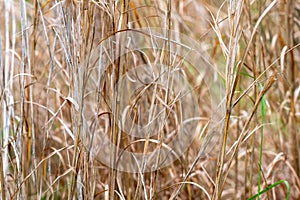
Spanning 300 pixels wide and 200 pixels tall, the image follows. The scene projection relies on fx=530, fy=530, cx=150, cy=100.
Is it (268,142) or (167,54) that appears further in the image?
(268,142)

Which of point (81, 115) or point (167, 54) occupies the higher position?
point (167, 54)

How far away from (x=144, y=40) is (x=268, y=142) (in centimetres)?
59

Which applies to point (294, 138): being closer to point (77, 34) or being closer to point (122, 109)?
point (122, 109)

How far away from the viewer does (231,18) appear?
2.63 feet

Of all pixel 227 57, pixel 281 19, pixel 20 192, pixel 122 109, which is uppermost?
pixel 281 19

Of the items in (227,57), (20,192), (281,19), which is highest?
(281,19)

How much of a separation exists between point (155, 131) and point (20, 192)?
37cm

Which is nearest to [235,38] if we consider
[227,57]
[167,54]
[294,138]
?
[227,57]

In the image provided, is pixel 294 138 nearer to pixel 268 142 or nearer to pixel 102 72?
pixel 268 142

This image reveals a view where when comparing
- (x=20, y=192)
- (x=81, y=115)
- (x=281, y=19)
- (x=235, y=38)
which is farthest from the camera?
(x=281, y=19)

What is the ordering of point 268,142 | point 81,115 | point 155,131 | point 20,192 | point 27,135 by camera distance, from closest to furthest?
point 81,115 → point 20,192 → point 27,135 → point 155,131 → point 268,142

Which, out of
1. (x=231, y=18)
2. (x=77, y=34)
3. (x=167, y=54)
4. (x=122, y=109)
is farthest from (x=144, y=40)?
(x=231, y=18)

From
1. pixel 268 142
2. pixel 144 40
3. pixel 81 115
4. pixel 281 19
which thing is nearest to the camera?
pixel 81 115

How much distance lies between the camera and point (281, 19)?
1.63 metres
